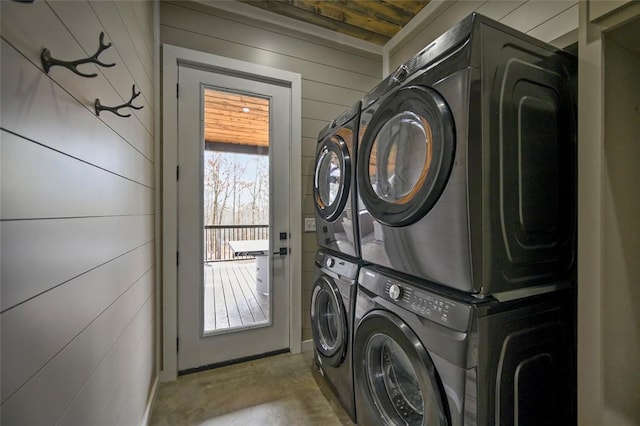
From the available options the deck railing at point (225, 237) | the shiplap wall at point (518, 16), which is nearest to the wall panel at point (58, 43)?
the deck railing at point (225, 237)

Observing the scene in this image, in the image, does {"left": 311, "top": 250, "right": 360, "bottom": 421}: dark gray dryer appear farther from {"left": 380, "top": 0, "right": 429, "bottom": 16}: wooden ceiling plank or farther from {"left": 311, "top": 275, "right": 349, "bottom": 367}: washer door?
{"left": 380, "top": 0, "right": 429, "bottom": 16}: wooden ceiling plank

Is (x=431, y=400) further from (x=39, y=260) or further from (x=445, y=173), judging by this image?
(x=39, y=260)

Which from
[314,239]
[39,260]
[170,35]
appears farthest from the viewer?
[314,239]

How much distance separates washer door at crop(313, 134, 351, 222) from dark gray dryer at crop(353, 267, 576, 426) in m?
0.59

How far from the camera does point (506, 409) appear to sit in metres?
0.91

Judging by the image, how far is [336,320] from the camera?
173cm

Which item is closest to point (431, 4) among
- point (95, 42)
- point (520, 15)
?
point (520, 15)

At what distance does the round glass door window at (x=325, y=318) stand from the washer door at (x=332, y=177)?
0.47 m

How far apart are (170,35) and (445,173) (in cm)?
227

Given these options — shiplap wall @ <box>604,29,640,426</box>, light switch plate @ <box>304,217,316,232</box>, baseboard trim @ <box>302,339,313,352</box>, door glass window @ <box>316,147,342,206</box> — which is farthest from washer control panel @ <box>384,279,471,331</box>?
baseboard trim @ <box>302,339,313,352</box>

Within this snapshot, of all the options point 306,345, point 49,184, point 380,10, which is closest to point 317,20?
point 380,10

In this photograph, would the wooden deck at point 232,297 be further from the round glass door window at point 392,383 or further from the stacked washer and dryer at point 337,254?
the round glass door window at point 392,383

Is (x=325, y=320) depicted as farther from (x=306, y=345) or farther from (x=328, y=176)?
(x=328, y=176)

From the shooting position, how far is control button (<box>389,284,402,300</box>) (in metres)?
1.12
